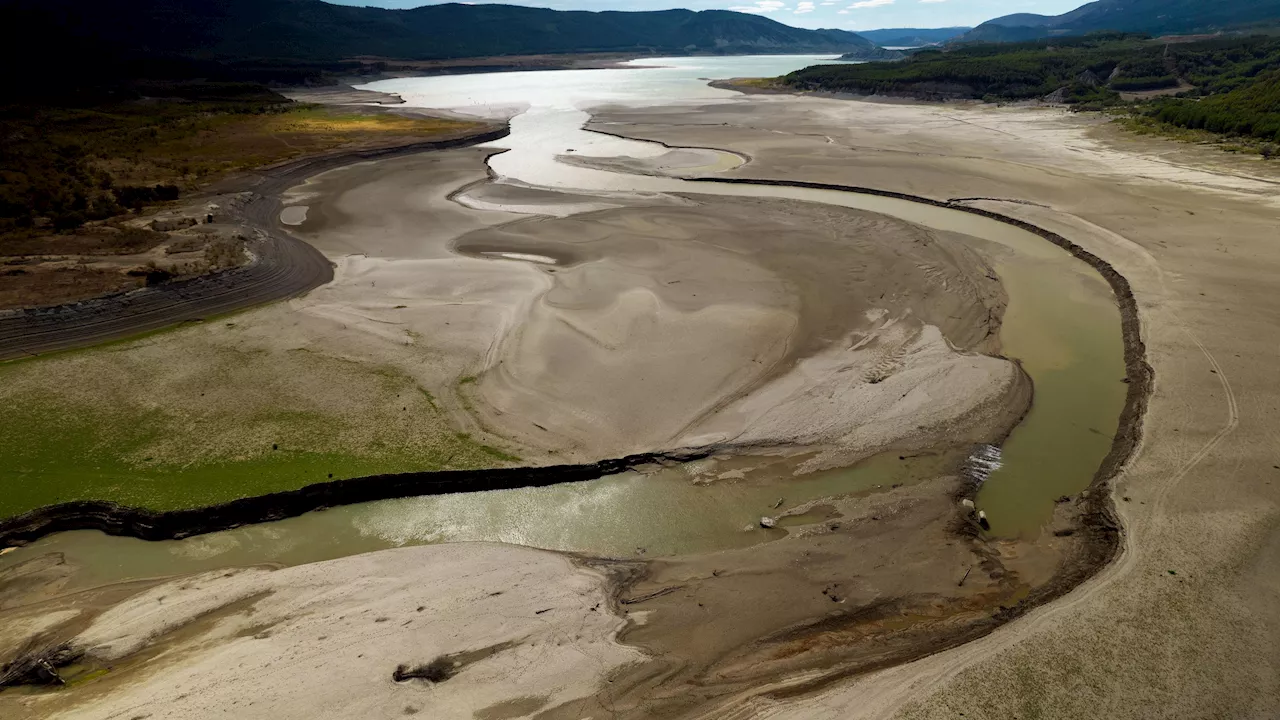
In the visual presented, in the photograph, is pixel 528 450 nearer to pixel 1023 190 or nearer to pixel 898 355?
pixel 898 355

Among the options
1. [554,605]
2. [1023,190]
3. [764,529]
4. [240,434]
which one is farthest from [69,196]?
[1023,190]

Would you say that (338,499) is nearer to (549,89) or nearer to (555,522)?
(555,522)

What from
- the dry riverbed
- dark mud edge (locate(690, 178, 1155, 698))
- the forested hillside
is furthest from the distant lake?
dark mud edge (locate(690, 178, 1155, 698))

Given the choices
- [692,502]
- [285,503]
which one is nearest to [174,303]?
[285,503]

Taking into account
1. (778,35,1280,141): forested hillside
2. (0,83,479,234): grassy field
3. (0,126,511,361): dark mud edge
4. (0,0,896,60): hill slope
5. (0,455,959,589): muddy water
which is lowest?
(0,455,959,589): muddy water

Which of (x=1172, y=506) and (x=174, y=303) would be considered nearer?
(x=1172, y=506)

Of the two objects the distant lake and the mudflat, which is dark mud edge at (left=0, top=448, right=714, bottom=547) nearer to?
the mudflat

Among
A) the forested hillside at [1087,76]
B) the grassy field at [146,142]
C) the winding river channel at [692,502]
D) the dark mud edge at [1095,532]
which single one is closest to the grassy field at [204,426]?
the winding river channel at [692,502]

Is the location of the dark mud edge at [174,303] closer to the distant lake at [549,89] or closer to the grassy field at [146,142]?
the grassy field at [146,142]
